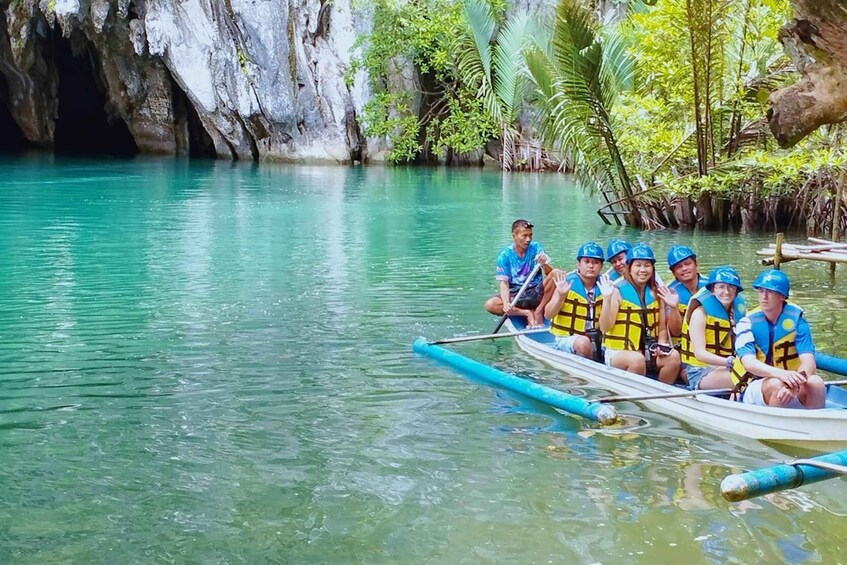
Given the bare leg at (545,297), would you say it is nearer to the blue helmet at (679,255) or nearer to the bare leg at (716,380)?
the blue helmet at (679,255)

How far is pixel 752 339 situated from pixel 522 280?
3.32m

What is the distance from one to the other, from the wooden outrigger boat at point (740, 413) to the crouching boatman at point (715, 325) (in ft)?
0.93

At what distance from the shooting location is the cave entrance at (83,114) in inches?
1622

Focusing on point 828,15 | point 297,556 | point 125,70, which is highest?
point 125,70

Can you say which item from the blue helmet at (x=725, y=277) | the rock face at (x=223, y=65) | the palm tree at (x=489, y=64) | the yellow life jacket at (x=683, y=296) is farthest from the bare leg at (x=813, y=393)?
the rock face at (x=223, y=65)

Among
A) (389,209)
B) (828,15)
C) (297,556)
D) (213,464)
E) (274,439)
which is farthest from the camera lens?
(389,209)

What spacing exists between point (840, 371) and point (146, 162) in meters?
30.7

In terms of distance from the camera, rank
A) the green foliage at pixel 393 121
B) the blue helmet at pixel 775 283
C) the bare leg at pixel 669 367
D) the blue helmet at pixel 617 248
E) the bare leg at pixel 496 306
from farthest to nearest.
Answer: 1. the green foliage at pixel 393 121
2. the bare leg at pixel 496 306
3. the blue helmet at pixel 617 248
4. the bare leg at pixel 669 367
5. the blue helmet at pixel 775 283

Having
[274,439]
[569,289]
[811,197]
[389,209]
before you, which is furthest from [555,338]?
[389,209]

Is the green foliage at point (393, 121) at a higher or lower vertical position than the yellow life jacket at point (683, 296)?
higher

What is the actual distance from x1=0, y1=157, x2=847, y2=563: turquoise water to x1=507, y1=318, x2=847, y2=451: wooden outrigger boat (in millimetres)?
112

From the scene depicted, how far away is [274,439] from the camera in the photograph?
5816mm

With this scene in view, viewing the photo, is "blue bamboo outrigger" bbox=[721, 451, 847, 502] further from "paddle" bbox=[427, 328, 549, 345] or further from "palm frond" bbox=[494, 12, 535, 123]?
"palm frond" bbox=[494, 12, 535, 123]

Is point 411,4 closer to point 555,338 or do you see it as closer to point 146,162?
point 146,162
